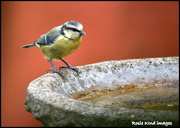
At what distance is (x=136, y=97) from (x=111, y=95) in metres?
0.17

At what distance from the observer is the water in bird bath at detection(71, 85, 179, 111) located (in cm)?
260

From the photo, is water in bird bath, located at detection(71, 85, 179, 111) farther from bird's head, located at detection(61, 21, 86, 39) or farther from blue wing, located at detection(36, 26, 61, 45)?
blue wing, located at detection(36, 26, 61, 45)

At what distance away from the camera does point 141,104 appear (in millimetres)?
2631

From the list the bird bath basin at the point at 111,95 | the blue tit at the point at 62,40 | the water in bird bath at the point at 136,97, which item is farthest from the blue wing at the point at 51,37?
the water in bird bath at the point at 136,97

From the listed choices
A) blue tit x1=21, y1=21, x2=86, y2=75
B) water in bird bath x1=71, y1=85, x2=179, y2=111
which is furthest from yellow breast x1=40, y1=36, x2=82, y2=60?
water in bird bath x1=71, y1=85, x2=179, y2=111

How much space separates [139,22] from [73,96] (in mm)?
2315

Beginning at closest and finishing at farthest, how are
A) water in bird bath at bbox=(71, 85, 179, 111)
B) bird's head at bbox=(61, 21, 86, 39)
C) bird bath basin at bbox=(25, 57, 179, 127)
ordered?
bird bath basin at bbox=(25, 57, 179, 127)
water in bird bath at bbox=(71, 85, 179, 111)
bird's head at bbox=(61, 21, 86, 39)

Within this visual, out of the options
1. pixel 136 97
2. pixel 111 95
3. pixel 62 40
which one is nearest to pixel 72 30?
pixel 62 40

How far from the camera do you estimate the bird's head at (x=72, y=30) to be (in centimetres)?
321

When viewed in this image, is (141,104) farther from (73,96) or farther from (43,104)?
(43,104)

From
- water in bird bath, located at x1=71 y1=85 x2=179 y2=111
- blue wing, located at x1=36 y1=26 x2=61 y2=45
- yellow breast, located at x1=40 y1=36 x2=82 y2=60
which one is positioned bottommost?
water in bird bath, located at x1=71 y1=85 x2=179 y2=111

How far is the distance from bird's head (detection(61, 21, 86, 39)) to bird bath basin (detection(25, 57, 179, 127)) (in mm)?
306

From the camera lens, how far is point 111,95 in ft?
9.34

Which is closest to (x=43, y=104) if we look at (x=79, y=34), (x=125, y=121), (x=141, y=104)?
(x=125, y=121)
